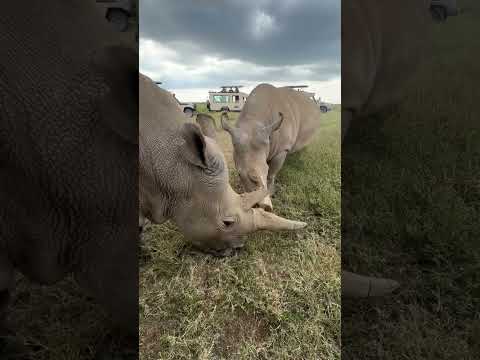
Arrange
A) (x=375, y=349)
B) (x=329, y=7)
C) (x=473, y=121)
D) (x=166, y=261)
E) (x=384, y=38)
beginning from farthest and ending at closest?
(x=384, y=38)
(x=473, y=121)
(x=166, y=261)
(x=375, y=349)
(x=329, y=7)

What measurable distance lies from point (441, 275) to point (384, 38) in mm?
1079

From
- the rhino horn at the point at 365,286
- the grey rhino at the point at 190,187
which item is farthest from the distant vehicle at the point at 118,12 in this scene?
the rhino horn at the point at 365,286

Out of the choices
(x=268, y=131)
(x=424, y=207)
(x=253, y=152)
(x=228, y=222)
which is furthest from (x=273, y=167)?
(x=424, y=207)

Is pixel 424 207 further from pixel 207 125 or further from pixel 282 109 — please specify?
pixel 207 125

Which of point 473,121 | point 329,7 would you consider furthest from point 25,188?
point 473,121

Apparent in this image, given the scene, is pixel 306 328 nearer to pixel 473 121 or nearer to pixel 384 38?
pixel 473 121

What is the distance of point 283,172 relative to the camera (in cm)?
157

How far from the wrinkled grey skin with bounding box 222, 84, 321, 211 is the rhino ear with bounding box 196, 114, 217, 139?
0.05 metres

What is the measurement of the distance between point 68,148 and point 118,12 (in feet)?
1.74

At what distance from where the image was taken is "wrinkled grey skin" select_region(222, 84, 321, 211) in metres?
1.33

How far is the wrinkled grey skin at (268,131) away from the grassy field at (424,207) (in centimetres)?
25

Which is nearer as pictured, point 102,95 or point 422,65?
point 102,95

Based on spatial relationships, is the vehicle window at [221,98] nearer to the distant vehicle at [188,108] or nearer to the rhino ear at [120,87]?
the distant vehicle at [188,108]

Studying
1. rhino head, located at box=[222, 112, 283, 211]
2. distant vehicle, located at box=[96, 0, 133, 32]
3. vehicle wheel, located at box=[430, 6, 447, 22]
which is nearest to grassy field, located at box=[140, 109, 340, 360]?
rhino head, located at box=[222, 112, 283, 211]
